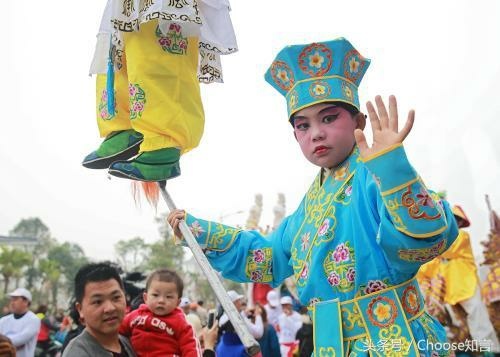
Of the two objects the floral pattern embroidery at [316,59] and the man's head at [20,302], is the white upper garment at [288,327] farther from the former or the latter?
the floral pattern embroidery at [316,59]

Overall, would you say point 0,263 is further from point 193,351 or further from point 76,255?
point 193,351

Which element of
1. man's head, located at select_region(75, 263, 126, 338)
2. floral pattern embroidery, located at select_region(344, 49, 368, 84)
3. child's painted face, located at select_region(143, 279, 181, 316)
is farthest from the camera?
child's painted face, located at select_region(143, 279, 181, 316)

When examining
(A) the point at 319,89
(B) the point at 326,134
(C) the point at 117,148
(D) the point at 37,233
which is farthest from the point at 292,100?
(D) the point at 37,233

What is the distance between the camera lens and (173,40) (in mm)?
2338

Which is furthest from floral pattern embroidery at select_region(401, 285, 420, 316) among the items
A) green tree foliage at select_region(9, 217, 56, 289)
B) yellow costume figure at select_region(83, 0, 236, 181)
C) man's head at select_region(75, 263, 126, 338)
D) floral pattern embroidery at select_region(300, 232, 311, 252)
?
green tree foliage at select_region(9, 217, 56, 289)

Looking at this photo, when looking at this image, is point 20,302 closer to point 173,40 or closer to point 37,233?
point 173,40

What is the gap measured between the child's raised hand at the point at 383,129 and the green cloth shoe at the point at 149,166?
1.00 meters

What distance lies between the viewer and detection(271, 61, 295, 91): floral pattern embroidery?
2.22 metres

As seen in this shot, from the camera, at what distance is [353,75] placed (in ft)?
7.18

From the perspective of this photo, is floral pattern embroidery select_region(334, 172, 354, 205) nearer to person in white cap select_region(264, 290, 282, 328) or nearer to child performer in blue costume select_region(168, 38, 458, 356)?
child performer in blue costume select_region(168, 38, 458, 356)

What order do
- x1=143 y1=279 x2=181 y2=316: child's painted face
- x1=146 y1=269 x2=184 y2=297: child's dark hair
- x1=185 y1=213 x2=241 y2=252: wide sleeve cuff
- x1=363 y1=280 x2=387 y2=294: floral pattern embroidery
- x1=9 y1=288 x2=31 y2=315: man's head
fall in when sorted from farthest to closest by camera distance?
x1=9 y1=288 x2=31 y2=315: man's head, x1=146 y1=269 x2=184 y2=297: child's dark hair, x1=143 y1=279 x2=181 y2=316: child's painted face, x1=185 y1=213 x2=241 y2=252: wide sleeve cuff, x1=363 y1=280 x2=387 y2=294: floral pattern embroidery

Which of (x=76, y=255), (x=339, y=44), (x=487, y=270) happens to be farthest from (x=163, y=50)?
(x=76, y=255)

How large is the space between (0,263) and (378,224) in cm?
4249

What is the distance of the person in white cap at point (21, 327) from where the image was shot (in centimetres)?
566
